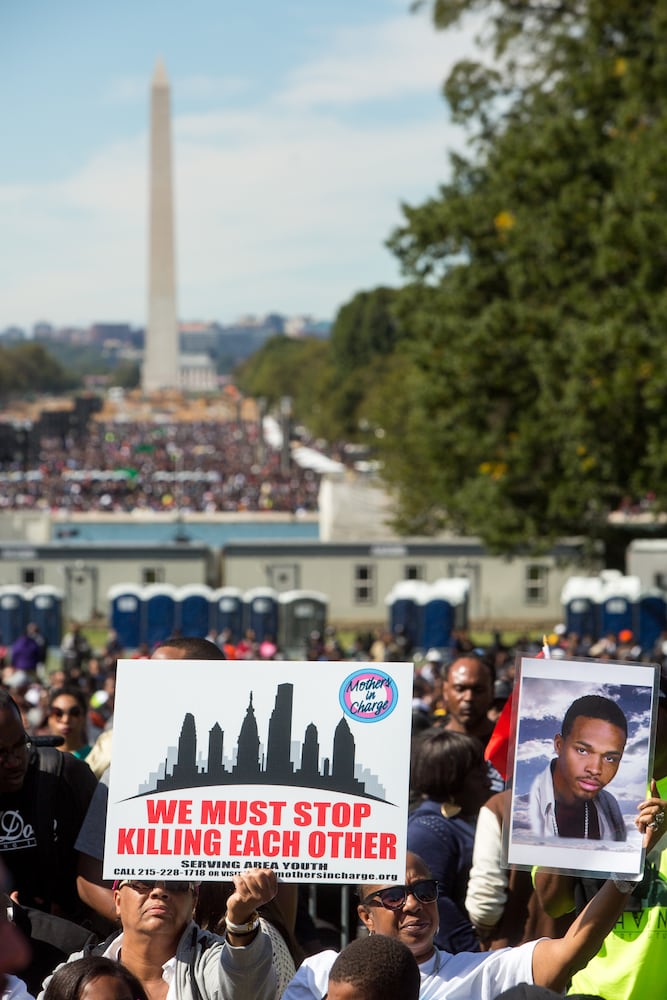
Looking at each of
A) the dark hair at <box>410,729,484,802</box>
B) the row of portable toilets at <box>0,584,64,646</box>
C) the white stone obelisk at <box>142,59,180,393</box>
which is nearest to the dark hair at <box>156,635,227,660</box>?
the dark hair at <box>410,729,484,802</box>

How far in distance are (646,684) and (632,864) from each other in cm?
52

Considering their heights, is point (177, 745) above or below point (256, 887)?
above

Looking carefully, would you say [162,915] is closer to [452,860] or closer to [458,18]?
[452,860]

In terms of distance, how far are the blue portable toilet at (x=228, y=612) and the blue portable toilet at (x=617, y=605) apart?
8.33 m

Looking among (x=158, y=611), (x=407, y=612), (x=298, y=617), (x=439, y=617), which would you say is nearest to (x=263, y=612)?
(x=298, y=617)

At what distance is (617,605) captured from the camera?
35219 millimetres

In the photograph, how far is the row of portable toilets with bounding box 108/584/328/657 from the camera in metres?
36.0

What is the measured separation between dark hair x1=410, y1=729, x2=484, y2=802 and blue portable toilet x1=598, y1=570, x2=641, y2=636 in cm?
2957

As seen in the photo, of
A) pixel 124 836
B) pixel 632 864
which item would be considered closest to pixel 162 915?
pixel 124 836

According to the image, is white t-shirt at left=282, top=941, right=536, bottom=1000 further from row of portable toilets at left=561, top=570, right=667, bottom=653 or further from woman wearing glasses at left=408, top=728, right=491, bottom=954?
row of portable toilets at left=561, top=570, right=667, bottom=653

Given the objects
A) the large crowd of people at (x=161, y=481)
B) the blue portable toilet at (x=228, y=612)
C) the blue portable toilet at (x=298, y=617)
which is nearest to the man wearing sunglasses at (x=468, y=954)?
the blue portable toilet at (x=298, y=617)

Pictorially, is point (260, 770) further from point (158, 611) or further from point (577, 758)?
point (158, 611)

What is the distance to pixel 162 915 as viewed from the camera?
178 inches

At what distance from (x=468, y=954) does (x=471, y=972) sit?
0.35 ft
